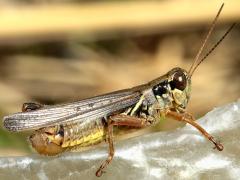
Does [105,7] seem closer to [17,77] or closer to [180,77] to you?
[17,77]

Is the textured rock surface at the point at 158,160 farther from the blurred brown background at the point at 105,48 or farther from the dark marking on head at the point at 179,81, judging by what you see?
the blurred brown background at the point at 105,48

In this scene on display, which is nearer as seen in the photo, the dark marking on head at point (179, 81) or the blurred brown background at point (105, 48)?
the dark marking on head at point (179, 81)

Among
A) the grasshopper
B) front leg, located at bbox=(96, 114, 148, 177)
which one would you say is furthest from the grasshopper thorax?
front leg, located at bbox=(96, 114, 148, 177)

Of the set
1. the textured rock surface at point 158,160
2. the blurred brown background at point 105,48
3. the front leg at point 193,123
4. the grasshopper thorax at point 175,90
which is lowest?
the textured rock surface at point 158,160

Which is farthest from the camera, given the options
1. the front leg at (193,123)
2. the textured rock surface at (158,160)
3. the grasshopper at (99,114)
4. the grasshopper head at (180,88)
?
the grasshopper head at (180,88)

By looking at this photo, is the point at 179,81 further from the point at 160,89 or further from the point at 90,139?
the point at 90,139

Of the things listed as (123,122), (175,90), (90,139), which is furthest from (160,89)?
(90,139)

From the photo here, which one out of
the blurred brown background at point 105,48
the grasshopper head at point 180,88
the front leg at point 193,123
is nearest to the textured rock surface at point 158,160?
the front leg at point 193,123
